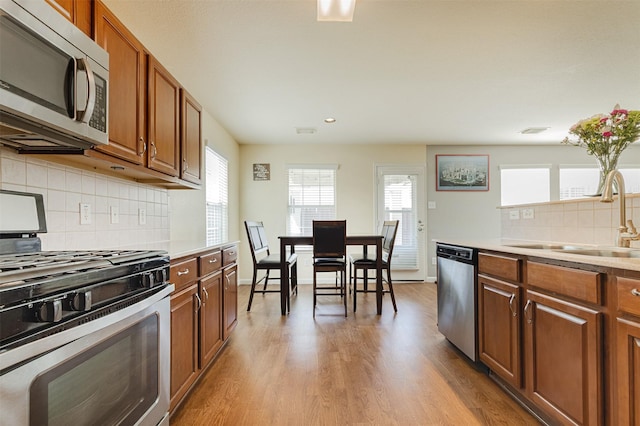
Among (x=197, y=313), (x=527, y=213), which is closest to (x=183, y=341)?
(x=197, y=313)

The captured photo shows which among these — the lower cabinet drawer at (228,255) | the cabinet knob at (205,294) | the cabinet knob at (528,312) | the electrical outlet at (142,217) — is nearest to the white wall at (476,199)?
the lower cabinet drawer at (228,255)

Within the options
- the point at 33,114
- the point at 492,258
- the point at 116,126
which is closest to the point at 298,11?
the point at 116,126

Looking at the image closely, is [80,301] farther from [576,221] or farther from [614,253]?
[576,221]

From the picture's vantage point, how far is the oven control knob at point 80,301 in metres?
0.87

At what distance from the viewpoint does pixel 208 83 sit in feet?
10.2

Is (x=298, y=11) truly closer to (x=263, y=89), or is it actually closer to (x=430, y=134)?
(x=263, y=89)

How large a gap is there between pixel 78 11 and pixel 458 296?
271 cm

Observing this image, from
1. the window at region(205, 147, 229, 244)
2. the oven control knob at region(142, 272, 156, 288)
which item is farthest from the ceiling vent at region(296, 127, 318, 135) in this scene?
the oven control knob at region(142, 272, 156, 288)

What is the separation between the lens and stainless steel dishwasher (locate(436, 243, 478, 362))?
2234 mm

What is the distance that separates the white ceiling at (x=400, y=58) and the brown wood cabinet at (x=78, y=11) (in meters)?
0.68

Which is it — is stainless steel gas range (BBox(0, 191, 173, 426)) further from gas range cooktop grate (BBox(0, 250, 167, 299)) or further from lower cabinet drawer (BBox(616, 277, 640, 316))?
lower cabinet drawer (BBox(616, 277, 640, 316))

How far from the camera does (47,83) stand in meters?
1.06

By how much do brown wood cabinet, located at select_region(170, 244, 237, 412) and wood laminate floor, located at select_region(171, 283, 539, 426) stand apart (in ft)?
0.56

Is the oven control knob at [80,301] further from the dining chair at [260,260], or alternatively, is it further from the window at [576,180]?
the window at [576,180]
